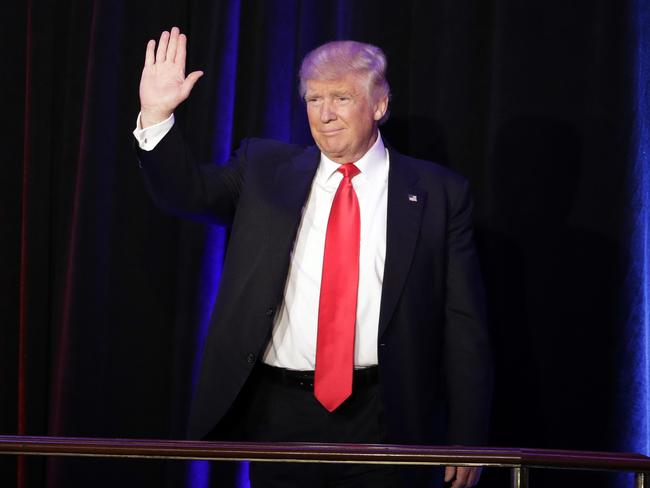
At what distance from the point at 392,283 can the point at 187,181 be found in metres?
0.55

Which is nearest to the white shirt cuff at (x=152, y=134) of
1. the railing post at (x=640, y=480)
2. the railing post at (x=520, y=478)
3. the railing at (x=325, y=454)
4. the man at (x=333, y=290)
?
the man at (x=333, y=290)

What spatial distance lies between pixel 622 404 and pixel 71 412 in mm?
1702

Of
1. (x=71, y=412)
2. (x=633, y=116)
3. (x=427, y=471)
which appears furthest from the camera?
(x=71, y=412)

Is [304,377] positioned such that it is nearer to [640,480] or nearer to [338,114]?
[338,114]

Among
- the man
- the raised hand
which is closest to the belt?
the man

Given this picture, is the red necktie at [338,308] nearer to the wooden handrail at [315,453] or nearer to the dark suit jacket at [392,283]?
the dark suit jacket at [392,283]

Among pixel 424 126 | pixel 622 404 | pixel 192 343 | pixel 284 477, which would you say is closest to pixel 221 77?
pixel 424 126

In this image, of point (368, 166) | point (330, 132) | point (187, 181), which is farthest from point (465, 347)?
point (187, 181)

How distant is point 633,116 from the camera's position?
2.85m

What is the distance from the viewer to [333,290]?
2256mm

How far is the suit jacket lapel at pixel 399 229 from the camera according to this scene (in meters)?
2.27

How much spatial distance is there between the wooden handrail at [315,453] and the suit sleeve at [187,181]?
3.31 feet

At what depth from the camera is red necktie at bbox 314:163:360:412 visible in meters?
2.22

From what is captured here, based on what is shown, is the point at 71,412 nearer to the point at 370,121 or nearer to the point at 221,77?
the point at 221,77
